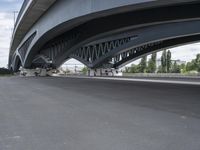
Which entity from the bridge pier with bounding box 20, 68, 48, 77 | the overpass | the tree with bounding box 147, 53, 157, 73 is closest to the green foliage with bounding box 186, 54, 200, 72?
the tree with bounding box 147, 53, 157, 73

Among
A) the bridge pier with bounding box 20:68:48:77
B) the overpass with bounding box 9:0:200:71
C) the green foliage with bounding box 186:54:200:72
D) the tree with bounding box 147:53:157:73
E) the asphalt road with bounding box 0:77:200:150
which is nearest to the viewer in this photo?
the asphalt road with bounding box 0:77:200:150

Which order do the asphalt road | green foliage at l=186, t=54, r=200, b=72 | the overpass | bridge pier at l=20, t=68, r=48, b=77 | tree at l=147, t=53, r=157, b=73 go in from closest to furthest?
the asphalt road → the overpass → bridge pier at l=20, t=68, r=48, b=77 → green foliage at l=186, t=54, r=200, b=72 → tree at l=147, t=53, r=157, b=73

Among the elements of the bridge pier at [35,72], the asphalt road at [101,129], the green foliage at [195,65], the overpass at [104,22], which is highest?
the overpass at [104,22]

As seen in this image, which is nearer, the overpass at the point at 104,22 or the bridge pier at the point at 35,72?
the overpass at the point at 104,22

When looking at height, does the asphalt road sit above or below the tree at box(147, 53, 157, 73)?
below

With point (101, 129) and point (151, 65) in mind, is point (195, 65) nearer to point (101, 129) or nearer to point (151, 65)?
point (151, 65)

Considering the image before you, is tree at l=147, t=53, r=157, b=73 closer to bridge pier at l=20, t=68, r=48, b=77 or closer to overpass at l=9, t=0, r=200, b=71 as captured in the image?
overpass at l=9, t=0, r=200, b=71

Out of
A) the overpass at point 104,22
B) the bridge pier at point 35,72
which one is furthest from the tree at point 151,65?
the bridge pier at point 35,72

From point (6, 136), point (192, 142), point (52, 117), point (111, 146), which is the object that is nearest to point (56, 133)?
point (6, 136)

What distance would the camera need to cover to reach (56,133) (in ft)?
20.7

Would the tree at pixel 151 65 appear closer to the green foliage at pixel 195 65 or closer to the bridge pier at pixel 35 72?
the green foliage at pixel 195 65

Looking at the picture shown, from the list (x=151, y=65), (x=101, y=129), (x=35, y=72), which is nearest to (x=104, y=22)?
(x=101, y=129)

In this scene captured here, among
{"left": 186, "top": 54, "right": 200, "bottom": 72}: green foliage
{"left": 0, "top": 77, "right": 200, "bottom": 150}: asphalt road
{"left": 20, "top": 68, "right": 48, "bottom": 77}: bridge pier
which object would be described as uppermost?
{"left": 186, "top": 54, "right": 200, "bottom": 72}: green foliage

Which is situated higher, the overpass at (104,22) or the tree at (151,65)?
the overpass at (104,22)
